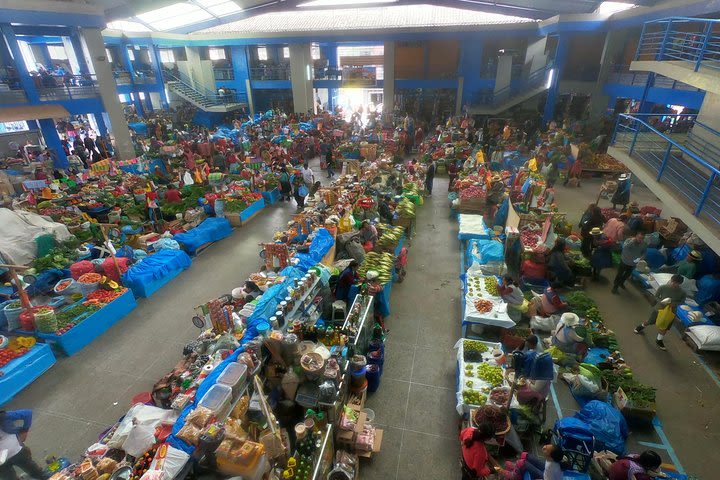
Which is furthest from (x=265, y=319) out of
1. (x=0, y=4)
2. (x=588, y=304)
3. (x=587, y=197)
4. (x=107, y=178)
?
(x=0, y=4)

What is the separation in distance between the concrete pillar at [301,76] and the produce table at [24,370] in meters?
22.6

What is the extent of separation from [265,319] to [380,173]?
9177 mm

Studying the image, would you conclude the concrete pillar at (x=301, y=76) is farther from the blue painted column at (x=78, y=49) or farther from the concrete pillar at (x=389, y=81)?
the blue painted column at (x=78, y=49)

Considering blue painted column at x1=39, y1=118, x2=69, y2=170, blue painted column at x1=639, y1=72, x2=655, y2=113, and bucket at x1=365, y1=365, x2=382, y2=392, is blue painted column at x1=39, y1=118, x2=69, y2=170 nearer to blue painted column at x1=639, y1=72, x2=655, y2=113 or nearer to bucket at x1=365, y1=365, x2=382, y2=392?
bucket at x1=365, y1=365, x2=382, y2=392

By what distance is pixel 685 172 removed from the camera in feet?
29.9

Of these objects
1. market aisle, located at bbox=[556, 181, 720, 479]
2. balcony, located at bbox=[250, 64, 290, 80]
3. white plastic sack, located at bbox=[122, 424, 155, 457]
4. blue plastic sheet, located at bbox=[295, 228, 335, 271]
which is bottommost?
market aisle, located at bbox=[556, 181, 720, 479]

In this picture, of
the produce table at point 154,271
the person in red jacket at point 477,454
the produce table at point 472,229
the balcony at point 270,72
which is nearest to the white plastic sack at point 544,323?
the produce table at point 472,229

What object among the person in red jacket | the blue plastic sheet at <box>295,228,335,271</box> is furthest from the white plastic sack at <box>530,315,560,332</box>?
the blue plastic sheet at <box>295,228,335,271</box>

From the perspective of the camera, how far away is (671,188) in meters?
8.08

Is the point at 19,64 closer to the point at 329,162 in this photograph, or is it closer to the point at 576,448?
the point at 329,162

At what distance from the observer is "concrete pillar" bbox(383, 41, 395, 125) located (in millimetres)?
24453

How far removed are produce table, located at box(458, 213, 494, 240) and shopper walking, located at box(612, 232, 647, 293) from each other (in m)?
3.14

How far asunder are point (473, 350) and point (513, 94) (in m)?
21.3

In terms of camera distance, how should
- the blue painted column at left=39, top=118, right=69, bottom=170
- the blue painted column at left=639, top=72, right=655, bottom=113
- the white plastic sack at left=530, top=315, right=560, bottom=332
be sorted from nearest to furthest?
the white plastic sack at left=530, top=315, right=560, bottom=332 → the blue painted column at left=639, top=72, right=655, bottom=113 → the blue painted column at left=39, top=118, right=69, bottom=170
